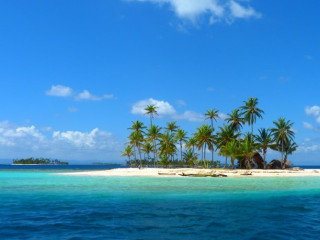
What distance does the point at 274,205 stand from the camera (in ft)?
60.0

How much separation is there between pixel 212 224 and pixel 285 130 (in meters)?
65.5

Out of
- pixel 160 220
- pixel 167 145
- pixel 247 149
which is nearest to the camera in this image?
pixel 160 220

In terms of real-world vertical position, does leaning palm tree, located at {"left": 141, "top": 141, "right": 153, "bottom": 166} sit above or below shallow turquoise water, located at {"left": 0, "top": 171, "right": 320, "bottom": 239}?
above

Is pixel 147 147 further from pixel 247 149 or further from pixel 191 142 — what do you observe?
pixel 247 149

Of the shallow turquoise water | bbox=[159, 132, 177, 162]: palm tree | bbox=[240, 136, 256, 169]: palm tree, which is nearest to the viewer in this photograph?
the shallow turquoise water

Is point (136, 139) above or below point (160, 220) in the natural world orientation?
above

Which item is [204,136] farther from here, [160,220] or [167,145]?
[160,220]

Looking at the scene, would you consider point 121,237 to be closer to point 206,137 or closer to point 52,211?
point 52,211

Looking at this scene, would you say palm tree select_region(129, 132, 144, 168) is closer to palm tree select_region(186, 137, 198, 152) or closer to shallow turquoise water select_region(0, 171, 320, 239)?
palm tree select_region(186, 137, 198, 152)

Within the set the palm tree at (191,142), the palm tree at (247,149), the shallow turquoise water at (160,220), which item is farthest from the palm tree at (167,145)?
the shallow turquoise water at (160,220)

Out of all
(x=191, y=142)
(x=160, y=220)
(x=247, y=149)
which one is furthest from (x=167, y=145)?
(x=160, y=220)

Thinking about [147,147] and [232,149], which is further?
[147,147]

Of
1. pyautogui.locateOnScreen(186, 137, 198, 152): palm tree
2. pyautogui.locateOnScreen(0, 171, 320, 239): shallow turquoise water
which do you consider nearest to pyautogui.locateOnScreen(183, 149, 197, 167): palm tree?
pyautogui.locateOnScreen(186, 137, 198, 152): palm tree

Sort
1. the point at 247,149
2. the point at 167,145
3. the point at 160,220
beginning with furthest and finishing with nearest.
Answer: the point at 167,145
the point at 247,149
the point at 160,220
